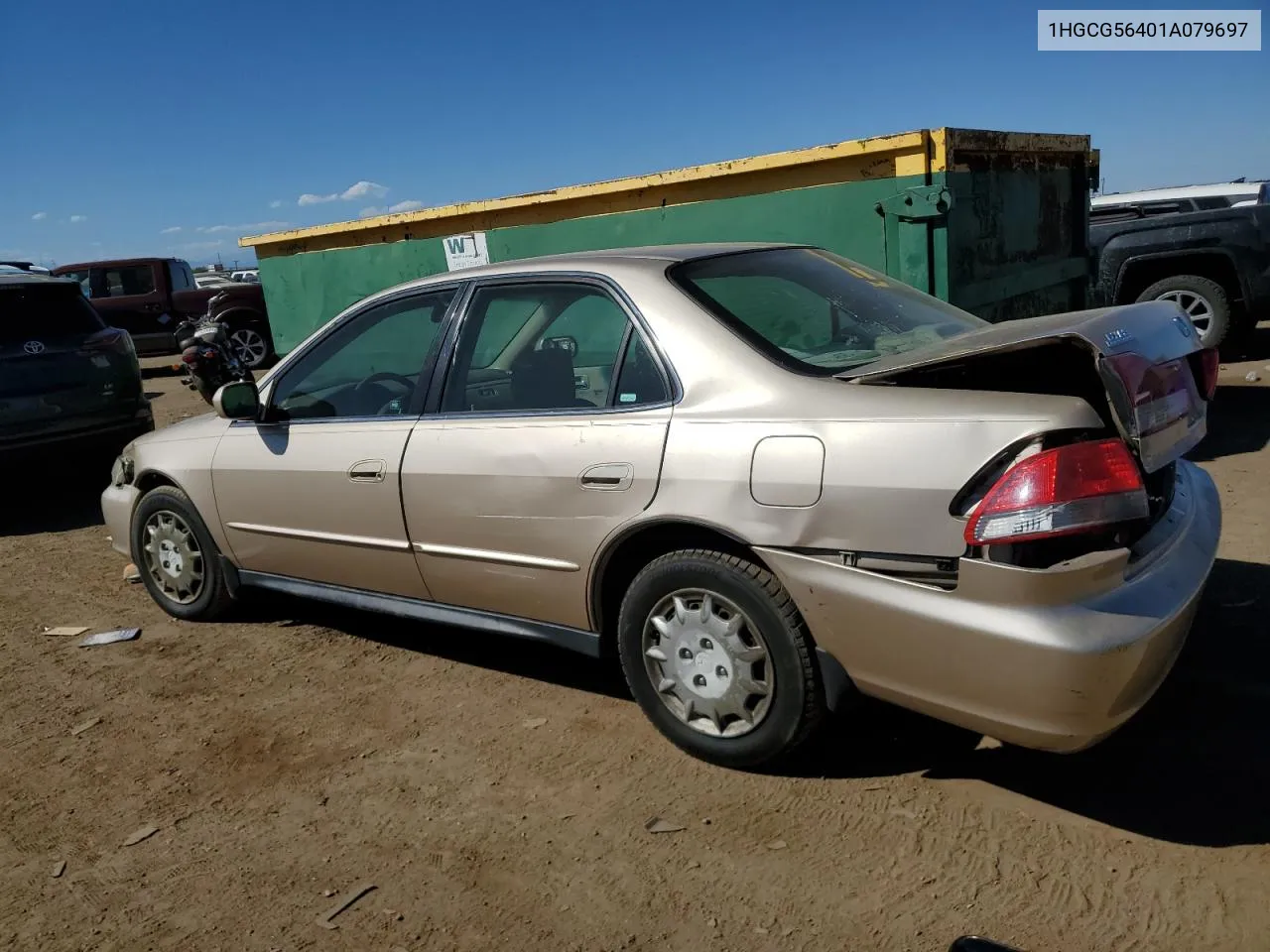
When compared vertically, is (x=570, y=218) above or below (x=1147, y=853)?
above

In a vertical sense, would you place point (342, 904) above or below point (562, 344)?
below

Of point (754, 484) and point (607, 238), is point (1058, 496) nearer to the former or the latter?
point (754, 484)

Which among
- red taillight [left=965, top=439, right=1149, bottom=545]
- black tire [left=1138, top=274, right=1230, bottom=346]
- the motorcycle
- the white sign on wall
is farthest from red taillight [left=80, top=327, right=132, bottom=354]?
black tire [left=1138, top=274, right=1230, bottom=346]

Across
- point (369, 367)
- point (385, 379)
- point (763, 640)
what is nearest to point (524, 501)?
point (763, 640)

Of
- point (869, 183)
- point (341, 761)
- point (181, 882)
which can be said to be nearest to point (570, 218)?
point (869, 183)

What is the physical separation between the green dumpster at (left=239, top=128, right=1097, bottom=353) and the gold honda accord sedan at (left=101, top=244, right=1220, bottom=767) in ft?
6.52

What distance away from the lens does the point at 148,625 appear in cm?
→ 493

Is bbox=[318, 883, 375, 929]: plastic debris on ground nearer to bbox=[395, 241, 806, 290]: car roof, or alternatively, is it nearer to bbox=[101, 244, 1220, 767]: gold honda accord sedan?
bbox=[101, 244, 1220, 767]: gold honda accord sedan

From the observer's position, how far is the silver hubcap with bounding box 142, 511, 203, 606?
4.77m

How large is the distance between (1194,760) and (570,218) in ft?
17.3

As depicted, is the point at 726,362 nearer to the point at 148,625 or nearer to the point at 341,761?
the point at 341,761

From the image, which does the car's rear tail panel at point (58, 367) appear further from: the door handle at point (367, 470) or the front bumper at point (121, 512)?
the door handle at point (367, 470)

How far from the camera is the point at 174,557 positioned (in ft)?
15.9

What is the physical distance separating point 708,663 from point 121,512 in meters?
3.39
